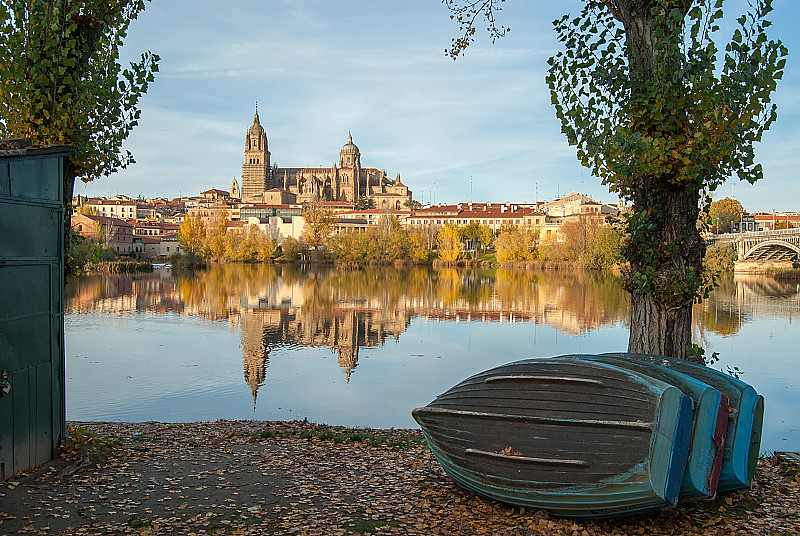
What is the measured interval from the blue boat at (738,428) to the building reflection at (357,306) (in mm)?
11124

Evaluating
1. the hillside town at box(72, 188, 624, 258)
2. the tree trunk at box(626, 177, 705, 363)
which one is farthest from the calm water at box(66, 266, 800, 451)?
the hillside town at box(72, 188, 624, 258)

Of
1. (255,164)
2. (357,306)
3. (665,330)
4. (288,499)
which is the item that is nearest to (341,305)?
(357,306)

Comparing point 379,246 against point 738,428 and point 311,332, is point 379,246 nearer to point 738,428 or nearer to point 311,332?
point 311,332

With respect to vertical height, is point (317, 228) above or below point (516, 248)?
above

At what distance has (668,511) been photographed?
5797mm

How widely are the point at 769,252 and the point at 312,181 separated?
378ft

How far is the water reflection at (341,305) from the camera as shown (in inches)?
912

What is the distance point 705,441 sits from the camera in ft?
17.4

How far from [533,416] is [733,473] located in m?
1.84

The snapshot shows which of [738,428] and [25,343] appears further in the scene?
[25,343]

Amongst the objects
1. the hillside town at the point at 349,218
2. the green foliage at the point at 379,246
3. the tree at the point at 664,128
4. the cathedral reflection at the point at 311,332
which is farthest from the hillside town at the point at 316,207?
the tree at the point at 664,128

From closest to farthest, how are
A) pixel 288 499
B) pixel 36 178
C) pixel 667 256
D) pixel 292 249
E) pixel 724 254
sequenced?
pixel 288 499
pixel 36 178
pixel 667 256
pixel 724 254
pixel 292 249

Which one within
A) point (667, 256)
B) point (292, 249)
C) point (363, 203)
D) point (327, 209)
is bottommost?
point (292, 249)

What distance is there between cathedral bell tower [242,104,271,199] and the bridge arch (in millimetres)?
122463
